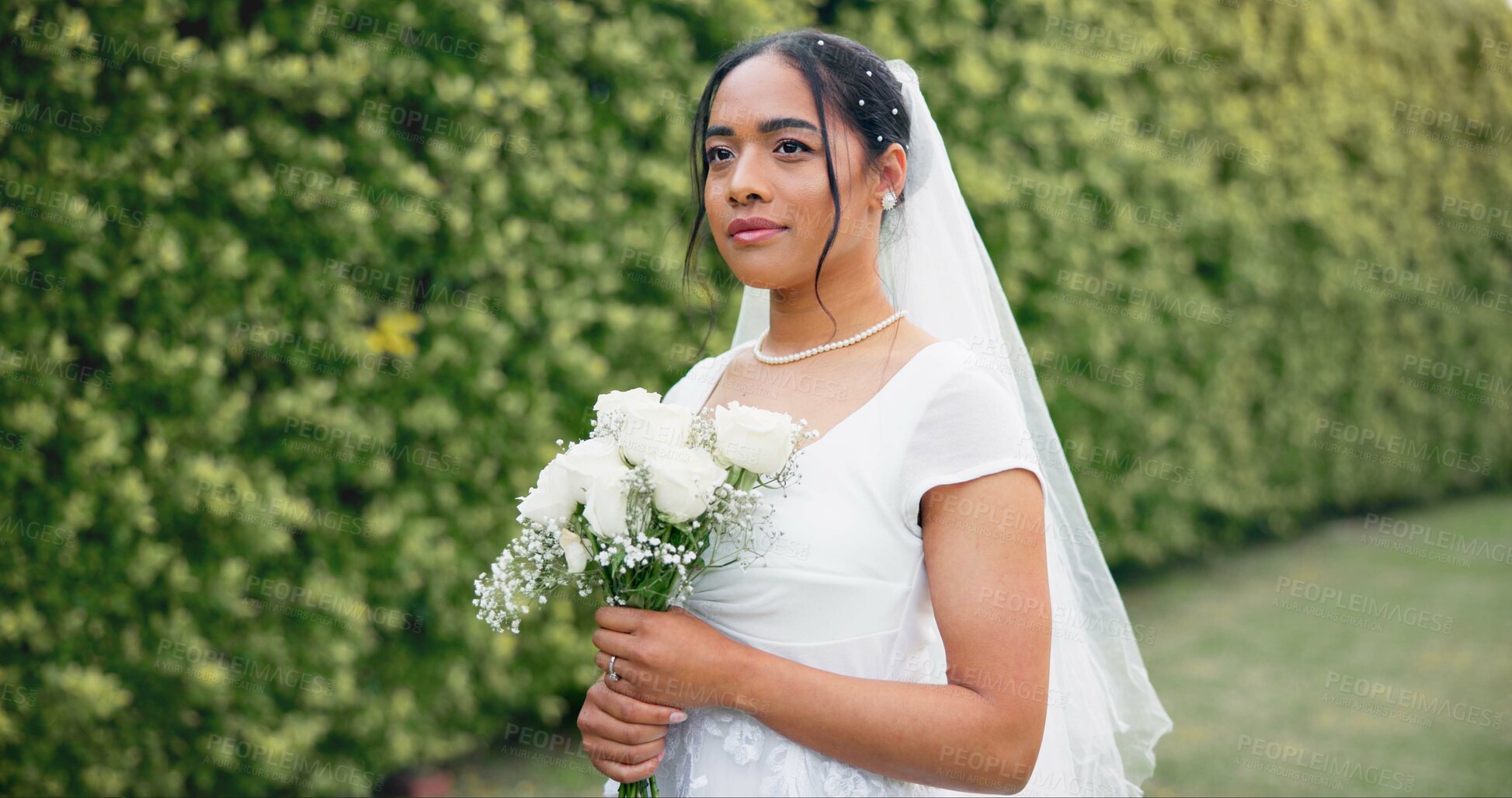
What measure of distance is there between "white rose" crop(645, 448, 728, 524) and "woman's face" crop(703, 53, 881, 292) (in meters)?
0.43

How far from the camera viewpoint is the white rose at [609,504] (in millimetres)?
1688

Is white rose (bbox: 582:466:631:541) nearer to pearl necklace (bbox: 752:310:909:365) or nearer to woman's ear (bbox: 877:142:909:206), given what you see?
pearl necklace (bbox: 752:310:909:365)

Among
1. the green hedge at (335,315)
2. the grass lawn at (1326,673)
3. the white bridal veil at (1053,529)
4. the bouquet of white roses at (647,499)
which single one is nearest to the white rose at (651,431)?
the bouquet of white roses at (647,499)

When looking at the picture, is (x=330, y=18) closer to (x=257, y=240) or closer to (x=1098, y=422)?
(x=257, y=240)

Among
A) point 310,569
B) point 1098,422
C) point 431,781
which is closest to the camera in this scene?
point 310,569

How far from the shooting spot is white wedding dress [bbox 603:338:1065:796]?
1.83 metres

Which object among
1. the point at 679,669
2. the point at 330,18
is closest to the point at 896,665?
the point at 679,669

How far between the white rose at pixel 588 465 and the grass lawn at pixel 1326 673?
3.16m

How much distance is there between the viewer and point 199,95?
3.29 metres

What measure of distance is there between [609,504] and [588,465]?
74 mm

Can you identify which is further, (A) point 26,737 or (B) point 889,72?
(A) point 26,737

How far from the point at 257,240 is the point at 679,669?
252cm

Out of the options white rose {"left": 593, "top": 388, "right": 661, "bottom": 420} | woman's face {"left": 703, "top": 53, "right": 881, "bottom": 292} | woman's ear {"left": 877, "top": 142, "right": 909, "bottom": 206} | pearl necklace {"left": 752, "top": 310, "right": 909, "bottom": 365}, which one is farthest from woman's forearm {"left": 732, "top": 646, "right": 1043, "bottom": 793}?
woman's ear {"left": 877, "top": 142, "right": 909, "bottom": 206}

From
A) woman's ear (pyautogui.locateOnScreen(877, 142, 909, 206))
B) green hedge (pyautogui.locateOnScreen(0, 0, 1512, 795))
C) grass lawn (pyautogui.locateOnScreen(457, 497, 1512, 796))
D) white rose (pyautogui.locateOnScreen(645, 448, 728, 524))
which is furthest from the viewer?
grass lawn (pyautogui.locateOnScreen(457, 497, 1512, 796))
